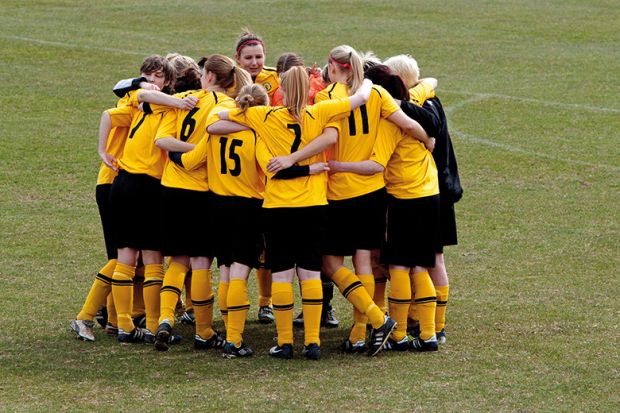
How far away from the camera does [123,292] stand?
29.4ft

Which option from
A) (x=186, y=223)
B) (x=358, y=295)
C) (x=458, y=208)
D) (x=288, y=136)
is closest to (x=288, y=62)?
(x=288, y=136)

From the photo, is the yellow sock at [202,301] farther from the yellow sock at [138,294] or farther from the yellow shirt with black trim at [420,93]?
the yellow shirt with black trim at [420,93]

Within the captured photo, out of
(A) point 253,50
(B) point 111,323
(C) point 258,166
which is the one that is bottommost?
(B) point 111,323

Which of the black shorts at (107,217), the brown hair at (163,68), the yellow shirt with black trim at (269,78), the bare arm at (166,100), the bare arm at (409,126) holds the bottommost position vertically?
the black shorts at (107,217)

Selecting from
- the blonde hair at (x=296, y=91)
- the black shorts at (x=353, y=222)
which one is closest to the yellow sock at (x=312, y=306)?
the black shorts at (x=353, y=222)

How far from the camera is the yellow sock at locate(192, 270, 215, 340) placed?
862 cm

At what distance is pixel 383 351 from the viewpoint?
858 centimetres

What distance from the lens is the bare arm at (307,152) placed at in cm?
807

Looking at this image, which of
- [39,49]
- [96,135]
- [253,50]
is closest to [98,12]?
[39,49]

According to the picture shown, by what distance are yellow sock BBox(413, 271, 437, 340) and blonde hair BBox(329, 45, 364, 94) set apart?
153 cm

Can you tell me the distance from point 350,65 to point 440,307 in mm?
2023

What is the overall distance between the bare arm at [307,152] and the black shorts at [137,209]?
119cm

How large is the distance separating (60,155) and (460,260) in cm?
676

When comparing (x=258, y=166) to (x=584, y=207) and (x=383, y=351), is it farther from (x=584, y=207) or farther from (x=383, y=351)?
(x=584, y=207)
